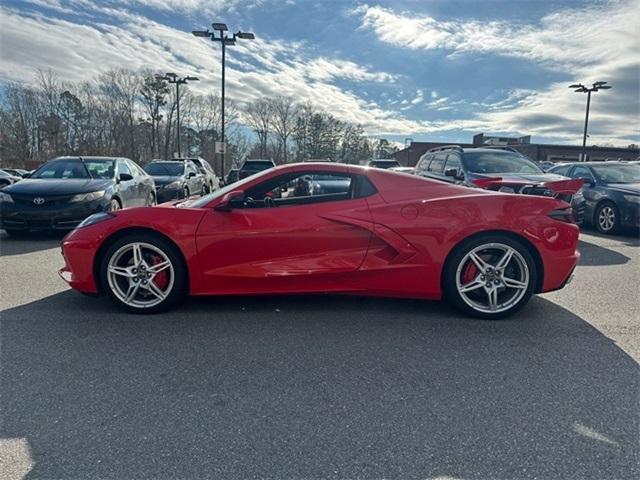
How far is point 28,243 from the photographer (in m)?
6.64

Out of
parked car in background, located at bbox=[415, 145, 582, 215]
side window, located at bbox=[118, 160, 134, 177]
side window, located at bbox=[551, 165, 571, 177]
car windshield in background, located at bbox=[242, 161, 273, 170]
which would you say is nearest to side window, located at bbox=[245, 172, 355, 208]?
parked car in background, located at bbox=[415, 145, 582, 215]

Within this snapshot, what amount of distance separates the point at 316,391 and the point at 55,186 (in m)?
6.72

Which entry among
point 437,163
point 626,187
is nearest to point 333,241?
point 437,163

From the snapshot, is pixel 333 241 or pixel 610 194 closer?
pixel 333 241

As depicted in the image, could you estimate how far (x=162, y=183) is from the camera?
12.3 metres

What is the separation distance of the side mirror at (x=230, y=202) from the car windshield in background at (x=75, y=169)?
5.62 m

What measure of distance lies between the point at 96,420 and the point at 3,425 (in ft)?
1.47

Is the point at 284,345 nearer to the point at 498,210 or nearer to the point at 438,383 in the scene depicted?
the point at 438,383

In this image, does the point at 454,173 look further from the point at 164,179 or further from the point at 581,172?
the point at 164,179

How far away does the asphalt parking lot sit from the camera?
1.85 metres

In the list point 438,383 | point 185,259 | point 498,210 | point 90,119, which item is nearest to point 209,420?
point 438,383

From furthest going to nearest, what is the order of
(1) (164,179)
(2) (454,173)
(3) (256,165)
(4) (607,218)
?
(3) (256,165) < (1) (164,179) < (4) (607,218) < (2) (454,173)

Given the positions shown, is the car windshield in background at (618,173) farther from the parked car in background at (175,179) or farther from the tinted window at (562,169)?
the parked car in background at (175,179)

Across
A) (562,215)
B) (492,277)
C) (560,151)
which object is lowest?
(492,277)
